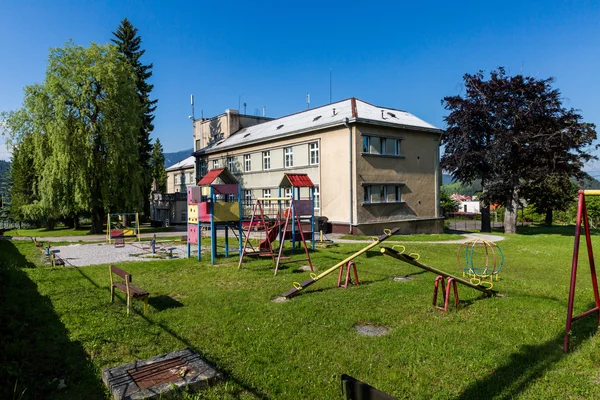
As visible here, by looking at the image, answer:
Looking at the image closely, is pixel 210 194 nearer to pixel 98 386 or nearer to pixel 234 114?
pixel 98 386

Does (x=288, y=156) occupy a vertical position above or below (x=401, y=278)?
above

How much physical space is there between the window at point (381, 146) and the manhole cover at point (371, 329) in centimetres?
1996

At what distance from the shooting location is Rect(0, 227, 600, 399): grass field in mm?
4789

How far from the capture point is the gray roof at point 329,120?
27.0 m

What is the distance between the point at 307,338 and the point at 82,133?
27.0m

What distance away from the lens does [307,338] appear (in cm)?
634

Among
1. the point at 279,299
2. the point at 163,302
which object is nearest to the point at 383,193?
the point at 279,299

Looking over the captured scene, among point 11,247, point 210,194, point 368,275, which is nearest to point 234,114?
point 11,247

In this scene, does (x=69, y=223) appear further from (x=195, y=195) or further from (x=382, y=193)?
(x=195, y=195)

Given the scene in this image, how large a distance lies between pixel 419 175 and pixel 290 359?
1031 inches

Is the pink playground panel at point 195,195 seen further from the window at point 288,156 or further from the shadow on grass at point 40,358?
the window at point 288,156

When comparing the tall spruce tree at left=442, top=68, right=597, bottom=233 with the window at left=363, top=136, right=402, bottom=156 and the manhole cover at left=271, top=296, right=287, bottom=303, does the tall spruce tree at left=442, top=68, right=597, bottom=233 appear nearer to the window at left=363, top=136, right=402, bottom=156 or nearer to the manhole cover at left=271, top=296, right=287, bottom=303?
the window at left=363, top=136, right=402, bottom=156

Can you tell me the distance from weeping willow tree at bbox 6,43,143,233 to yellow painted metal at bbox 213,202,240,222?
17.0m

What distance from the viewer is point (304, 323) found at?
710 centimetres
